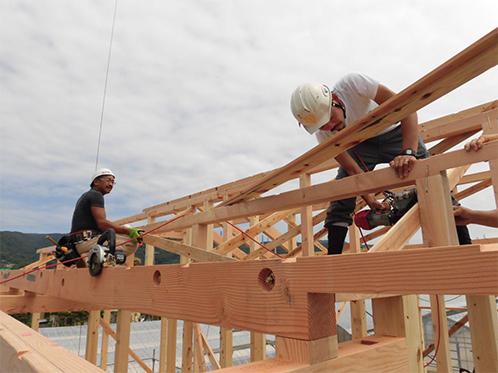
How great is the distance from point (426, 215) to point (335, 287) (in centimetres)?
110

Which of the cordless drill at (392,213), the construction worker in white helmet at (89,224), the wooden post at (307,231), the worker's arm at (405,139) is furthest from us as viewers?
the wooden post at (307,231)

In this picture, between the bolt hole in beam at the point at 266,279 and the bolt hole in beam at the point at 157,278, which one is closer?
the bolt hole in beam at the point at 266,279

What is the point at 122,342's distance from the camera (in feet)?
8.51

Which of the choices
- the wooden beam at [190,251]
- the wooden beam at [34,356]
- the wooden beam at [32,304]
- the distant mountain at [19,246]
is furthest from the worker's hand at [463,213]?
the distant mountain at [19,246]

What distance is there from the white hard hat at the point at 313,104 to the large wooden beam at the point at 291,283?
60.8 inches

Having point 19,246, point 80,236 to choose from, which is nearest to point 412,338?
point 80,236

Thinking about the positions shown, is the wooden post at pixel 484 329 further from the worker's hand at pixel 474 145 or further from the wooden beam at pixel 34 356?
the wooden beam at pixel 34 356

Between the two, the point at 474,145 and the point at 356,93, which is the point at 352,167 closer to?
the point at 356,93

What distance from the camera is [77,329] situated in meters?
11.9

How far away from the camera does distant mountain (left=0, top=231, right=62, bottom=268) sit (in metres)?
45.0

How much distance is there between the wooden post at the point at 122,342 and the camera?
2541 mm

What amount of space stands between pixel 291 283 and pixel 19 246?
67.2 meters

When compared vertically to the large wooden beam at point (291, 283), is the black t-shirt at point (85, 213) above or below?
above

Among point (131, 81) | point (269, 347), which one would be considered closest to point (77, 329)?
point (269, 347)
